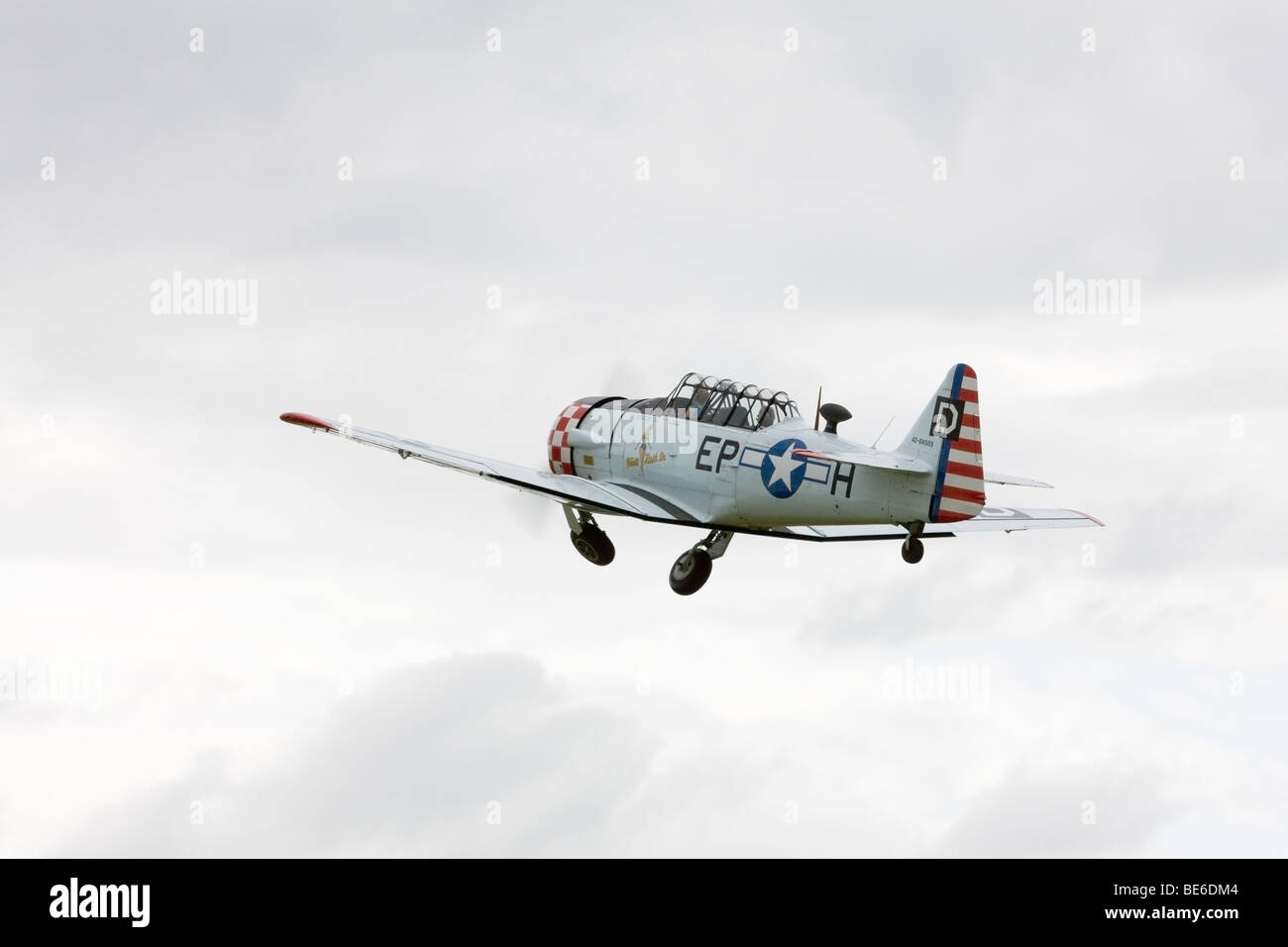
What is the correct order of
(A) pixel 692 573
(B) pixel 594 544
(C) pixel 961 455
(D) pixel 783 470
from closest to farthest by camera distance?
(C) pixel 961 455 → (D) pixel 783 470 → (A) pixel 692 573 → (B) pixel 594 544

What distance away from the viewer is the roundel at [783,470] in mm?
27297

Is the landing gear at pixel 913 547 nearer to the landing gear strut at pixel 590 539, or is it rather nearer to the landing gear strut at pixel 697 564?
the landing gear strut at pixel 697 564

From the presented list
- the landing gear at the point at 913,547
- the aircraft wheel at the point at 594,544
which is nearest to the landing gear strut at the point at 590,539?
the aircraft wheel at the point at 594,544

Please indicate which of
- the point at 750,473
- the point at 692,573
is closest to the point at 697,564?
the point at 692,573

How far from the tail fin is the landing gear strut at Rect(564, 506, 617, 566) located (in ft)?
20.9

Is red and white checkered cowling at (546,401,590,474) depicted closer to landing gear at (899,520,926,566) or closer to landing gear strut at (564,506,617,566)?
landing gear strut at (564,506,617,566)

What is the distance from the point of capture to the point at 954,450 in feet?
84.6

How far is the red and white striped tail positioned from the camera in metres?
25.7

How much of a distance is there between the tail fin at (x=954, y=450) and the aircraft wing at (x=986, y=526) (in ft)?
4.44

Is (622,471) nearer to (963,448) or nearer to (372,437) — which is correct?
(372,437)

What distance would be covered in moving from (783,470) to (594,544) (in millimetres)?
4281

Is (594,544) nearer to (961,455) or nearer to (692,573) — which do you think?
(692,573)

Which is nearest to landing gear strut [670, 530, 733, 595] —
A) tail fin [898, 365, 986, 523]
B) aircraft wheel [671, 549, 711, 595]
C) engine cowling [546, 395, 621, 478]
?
aircraft wheel [671, 549, 711, 595]
